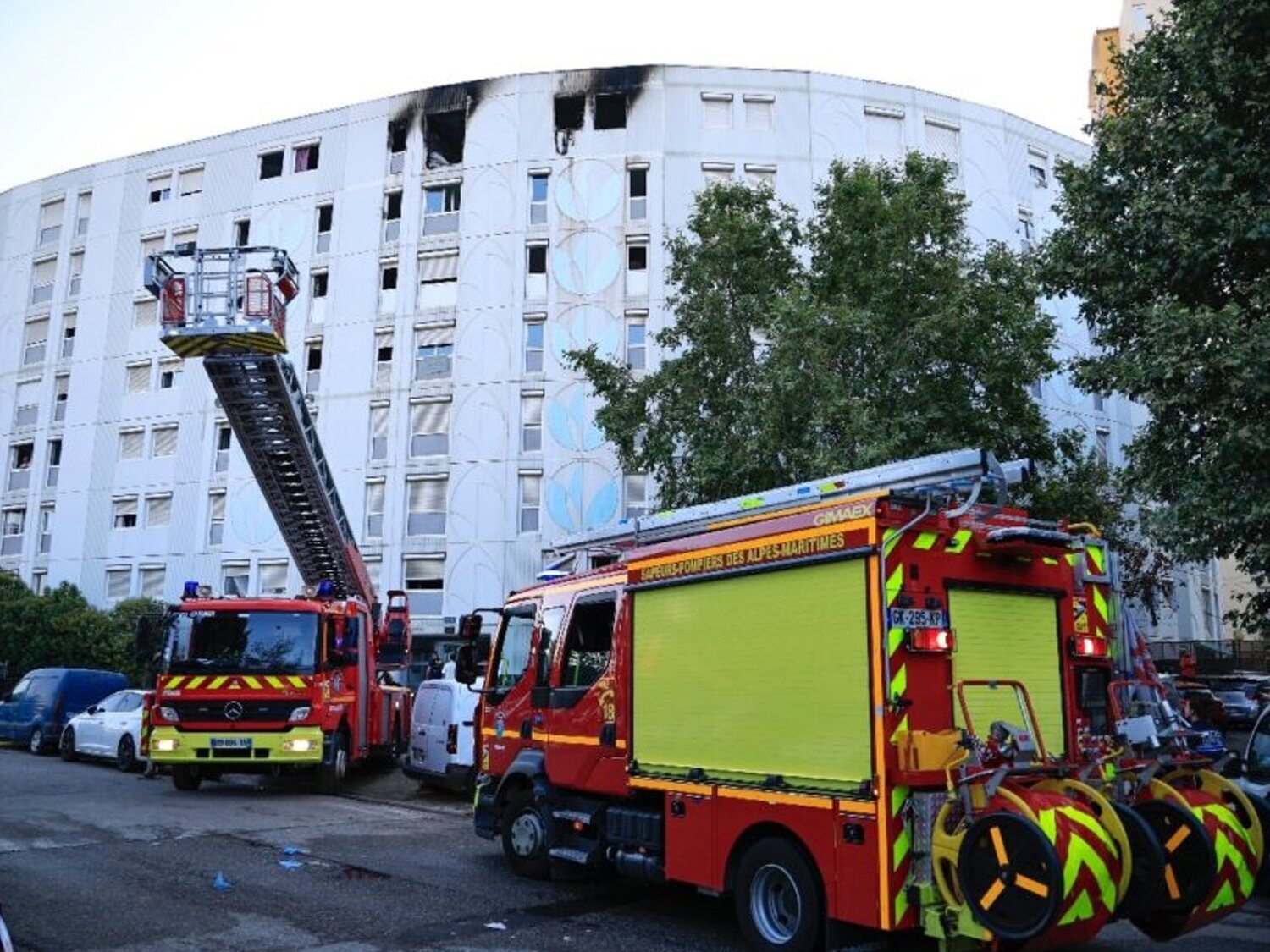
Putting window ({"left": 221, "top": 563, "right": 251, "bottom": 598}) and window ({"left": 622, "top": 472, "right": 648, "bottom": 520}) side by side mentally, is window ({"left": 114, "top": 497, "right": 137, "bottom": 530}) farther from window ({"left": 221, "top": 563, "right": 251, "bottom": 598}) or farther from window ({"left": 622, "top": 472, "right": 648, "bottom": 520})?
window ({"left": 622, "top": 472, "right": 648, "bottom": 520})

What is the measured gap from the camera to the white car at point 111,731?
715 inches

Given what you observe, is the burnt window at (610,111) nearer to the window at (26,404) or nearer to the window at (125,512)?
the window at (125,512)

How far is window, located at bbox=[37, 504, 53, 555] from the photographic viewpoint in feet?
117

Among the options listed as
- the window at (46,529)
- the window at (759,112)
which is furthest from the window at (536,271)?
the window at (46,529)

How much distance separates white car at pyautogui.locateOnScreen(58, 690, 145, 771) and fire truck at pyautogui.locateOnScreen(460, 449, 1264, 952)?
1283 cm

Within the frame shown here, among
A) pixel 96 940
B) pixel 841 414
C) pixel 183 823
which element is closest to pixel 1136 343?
pixel 841 414

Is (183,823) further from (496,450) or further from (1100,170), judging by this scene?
(496,450)

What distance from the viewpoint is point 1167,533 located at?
9.86 m

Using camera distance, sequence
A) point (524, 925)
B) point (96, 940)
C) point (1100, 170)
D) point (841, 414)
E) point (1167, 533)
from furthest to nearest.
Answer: point (841, 414) → point (1100, 170) → point (1167, 533) → point (524, 925) → point (96, 940)

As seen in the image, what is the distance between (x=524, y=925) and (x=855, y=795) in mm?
2887

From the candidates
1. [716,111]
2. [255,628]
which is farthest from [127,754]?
[716,111]

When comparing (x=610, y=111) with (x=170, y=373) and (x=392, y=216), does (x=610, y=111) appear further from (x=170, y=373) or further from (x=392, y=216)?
(x=170, y=373)

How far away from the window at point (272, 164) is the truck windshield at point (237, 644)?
24.4 metres

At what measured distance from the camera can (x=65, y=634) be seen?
98.2 feet
